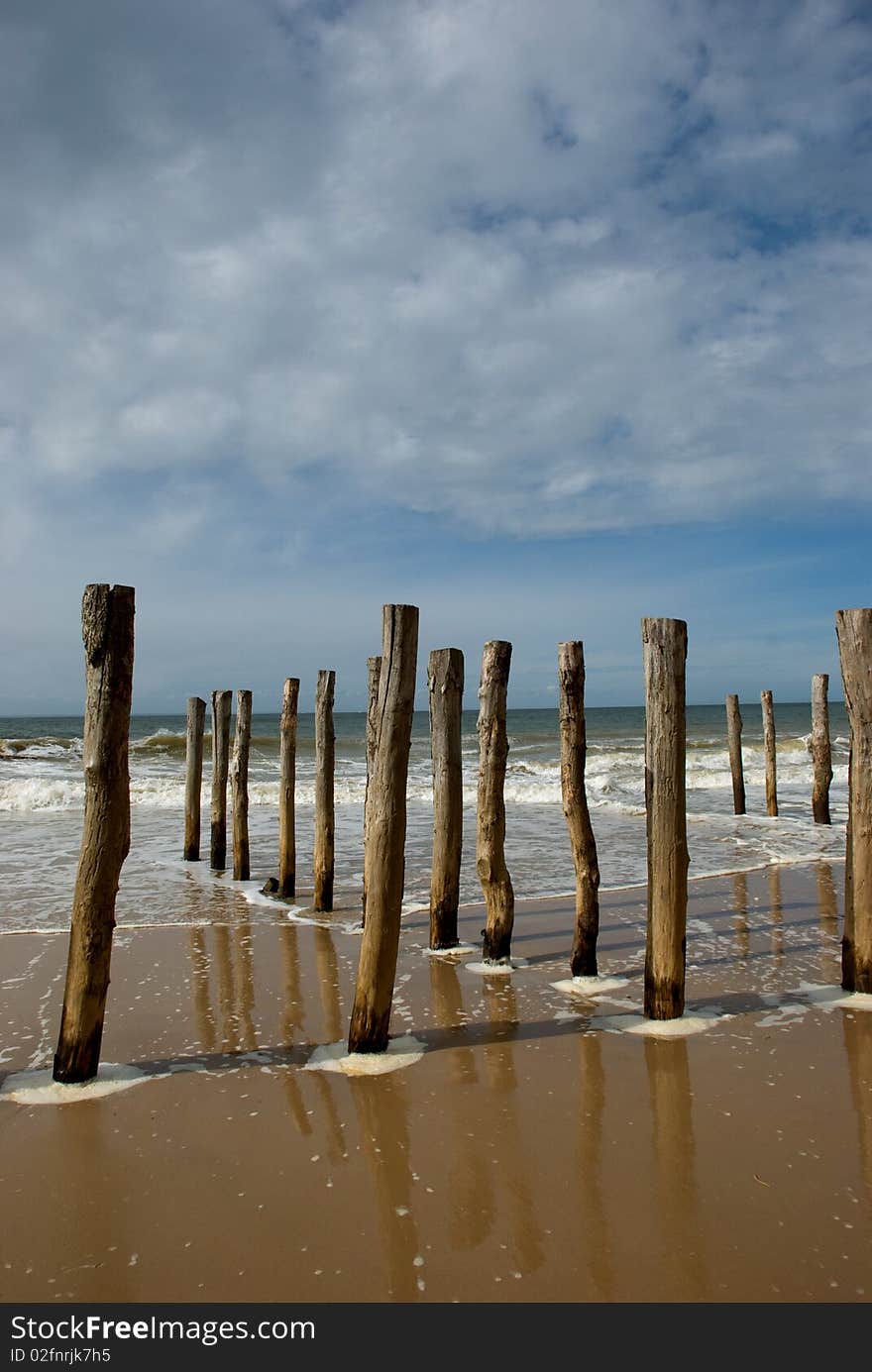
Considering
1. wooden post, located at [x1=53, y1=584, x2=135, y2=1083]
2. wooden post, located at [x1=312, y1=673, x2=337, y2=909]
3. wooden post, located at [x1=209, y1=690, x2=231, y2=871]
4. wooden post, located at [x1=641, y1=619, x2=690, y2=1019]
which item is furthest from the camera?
wooden post, located at [x1=209, y1=690, x2=231, y2=871]

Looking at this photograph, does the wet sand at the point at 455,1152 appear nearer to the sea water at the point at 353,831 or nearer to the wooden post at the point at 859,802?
the wooden post at the point at 859,802

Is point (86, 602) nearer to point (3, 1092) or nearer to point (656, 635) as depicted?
point (3, 1092)

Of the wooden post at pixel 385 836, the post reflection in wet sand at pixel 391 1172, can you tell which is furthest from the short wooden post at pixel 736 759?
the post reflection in wet sand at pixel 391 1172

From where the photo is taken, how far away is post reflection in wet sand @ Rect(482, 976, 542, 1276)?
10.0ft

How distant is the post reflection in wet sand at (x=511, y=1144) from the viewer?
3049 millimetres

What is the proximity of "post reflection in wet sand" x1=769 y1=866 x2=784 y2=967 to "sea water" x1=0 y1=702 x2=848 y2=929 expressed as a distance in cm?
81

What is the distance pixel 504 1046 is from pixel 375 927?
111 cm

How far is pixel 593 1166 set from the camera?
3.60m

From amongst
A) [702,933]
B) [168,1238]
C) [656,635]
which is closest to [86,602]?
[168,1238]

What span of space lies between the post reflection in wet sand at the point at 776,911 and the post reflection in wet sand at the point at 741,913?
0.24 meters

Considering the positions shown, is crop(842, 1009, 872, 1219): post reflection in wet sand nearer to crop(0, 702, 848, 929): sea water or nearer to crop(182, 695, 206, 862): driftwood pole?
crop(0, 702, 848, 929): sea water

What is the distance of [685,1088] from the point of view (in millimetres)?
4383

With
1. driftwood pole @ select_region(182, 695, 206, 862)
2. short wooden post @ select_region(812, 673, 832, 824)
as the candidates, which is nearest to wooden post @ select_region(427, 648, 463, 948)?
driftwood pole @ select_region(182, 695, 206, 862)
